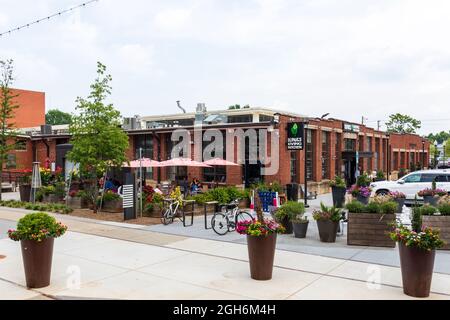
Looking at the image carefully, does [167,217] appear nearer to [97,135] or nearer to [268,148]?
[97,135]

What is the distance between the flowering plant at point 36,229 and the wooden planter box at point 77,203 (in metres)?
12.1

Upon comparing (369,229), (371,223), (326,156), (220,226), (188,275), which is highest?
(326,156)

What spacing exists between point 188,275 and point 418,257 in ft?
12.7

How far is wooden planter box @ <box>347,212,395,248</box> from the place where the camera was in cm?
998

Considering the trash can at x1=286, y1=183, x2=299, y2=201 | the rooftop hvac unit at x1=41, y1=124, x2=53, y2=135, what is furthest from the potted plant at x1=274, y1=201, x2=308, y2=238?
the rooftop hvac unit at x1=41, y1=124, x2=53, y2=135

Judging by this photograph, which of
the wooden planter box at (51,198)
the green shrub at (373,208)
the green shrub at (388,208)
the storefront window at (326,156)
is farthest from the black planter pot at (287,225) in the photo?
the storefront window at (326,156)

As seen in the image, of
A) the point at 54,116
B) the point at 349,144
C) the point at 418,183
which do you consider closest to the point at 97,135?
the point at 418,183

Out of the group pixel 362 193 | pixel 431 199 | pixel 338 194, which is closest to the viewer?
pixel 431 199

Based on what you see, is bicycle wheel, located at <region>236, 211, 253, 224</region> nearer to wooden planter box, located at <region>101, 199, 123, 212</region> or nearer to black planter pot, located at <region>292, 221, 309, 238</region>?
black planter pot, located at <region>292, 221, 309, 238</region>

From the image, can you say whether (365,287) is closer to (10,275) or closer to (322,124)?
(10,275)

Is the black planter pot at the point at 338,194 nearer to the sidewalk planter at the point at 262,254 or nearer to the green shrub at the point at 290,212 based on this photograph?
the green shrub at the point at 290,212

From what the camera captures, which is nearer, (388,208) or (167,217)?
(388,208)

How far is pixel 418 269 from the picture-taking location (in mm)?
6379

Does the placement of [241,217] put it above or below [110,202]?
below
